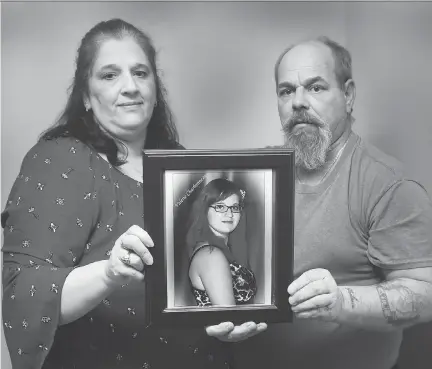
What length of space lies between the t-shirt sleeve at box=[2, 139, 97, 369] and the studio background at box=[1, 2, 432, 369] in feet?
0.38

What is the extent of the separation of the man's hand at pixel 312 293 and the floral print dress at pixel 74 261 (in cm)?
26

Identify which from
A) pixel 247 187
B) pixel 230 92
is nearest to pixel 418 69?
pixel 230 92

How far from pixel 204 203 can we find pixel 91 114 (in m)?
0.34

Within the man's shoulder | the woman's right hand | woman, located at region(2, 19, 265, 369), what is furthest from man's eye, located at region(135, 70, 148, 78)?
the man's shoulder

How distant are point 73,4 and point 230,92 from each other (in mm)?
402

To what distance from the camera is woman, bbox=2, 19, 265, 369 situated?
1.04m

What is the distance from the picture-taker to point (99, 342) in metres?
1.11

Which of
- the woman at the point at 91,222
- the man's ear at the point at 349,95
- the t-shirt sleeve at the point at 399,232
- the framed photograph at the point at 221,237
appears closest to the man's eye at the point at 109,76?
the woman at the point at 91,222

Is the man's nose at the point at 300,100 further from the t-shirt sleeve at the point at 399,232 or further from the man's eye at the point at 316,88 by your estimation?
the t-shirt sleeve at the point at 399,232

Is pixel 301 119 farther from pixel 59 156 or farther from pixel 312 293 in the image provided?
pixel 59 156

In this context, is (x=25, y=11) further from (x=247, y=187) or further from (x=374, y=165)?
(x=374, y=165)

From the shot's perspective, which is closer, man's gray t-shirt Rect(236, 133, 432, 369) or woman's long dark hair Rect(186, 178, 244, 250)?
woman's long dark hair Rect(186, 178, 244, 250)

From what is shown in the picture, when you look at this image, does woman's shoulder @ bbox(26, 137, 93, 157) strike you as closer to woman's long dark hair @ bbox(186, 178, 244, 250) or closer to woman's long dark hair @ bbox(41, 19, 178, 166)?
woman's long dark hair @ bbox(41, 19, 178, 166)

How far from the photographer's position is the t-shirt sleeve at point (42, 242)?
40.9 inches
